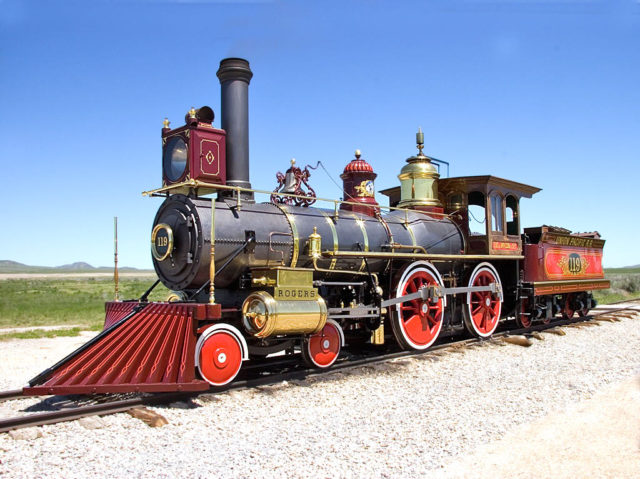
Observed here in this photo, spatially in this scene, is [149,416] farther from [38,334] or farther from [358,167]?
[38,334]

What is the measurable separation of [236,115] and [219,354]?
11.1 ft

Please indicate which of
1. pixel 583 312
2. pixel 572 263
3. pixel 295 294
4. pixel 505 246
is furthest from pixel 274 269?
pixel 583 312

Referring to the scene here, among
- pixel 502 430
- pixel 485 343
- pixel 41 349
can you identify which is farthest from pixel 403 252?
pixel 41 349

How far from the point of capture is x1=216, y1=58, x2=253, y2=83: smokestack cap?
26.0ft

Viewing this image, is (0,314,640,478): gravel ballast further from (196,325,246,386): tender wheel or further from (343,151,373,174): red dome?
(343,151,373,174): red dome

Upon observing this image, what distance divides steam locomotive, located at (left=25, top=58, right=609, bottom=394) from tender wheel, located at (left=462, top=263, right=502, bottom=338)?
0.03m

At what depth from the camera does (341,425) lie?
5484 millimetres

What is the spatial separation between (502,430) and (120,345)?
4249 millimetres

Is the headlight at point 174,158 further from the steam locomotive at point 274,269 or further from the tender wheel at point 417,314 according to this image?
the tender wheel at point 417,314

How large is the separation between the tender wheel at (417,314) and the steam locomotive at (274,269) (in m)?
0.02

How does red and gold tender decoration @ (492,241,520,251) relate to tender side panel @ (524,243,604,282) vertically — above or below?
above

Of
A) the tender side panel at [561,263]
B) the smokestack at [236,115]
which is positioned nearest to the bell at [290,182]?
the smokestack at [236,115]

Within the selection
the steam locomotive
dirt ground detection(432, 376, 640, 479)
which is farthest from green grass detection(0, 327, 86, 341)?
dirt ground detection(432, 376, 640, 479)

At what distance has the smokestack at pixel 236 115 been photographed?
7.87 m
